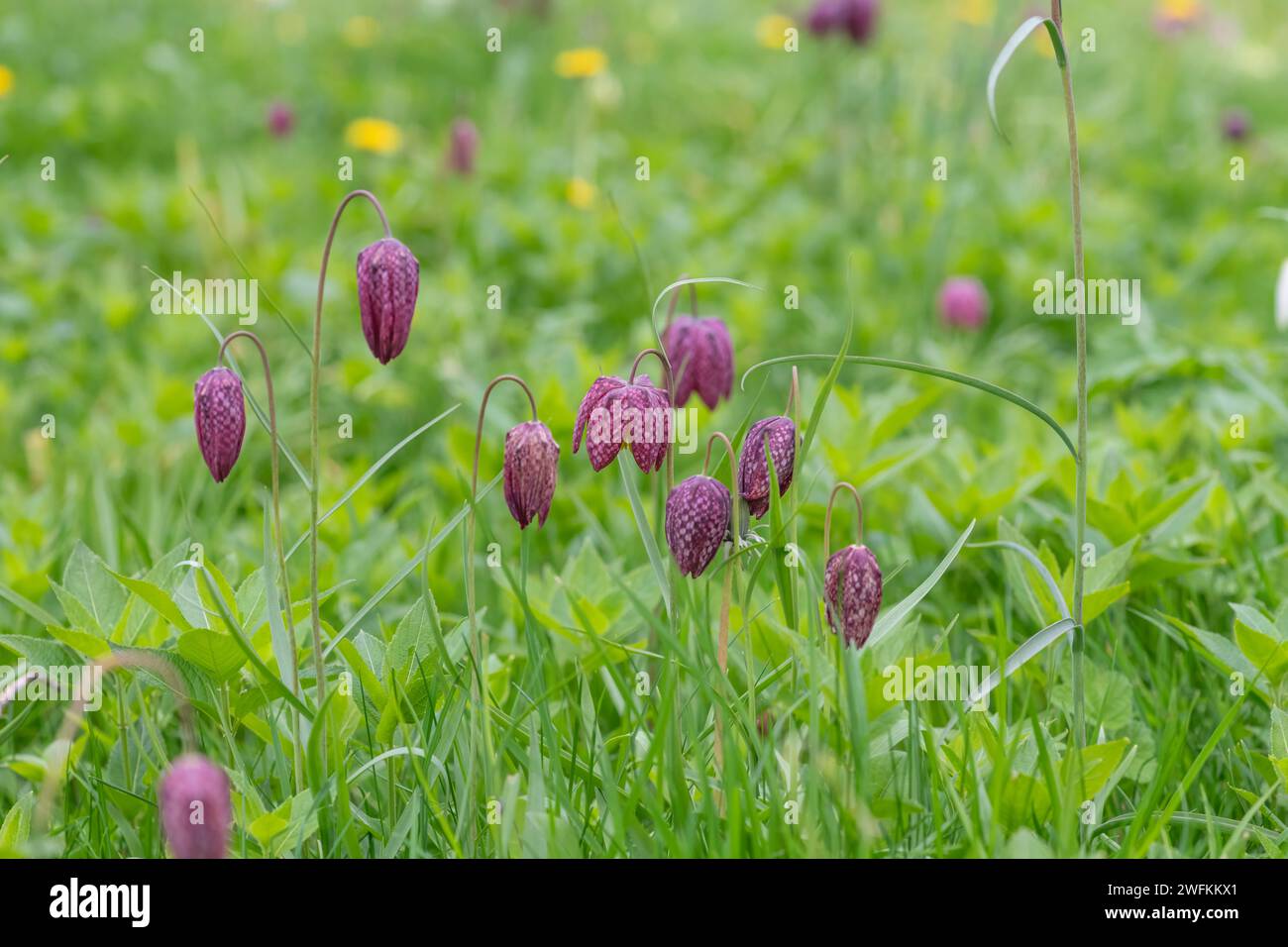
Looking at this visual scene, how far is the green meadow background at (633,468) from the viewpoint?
143cm

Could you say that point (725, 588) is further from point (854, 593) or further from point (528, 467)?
point (528, 467)

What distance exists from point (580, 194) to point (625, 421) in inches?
113

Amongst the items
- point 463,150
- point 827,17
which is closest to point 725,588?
point 463,150

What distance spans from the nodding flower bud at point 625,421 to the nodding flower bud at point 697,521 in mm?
48

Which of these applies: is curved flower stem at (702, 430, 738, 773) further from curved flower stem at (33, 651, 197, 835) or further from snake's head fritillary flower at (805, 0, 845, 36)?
snake's head fritillary flower at (805, 0, 845, 36)

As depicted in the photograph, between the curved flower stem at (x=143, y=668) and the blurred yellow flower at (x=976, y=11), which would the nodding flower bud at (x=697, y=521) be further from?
the blurred yellow flower at (x=976, y=11)

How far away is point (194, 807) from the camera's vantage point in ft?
3.82

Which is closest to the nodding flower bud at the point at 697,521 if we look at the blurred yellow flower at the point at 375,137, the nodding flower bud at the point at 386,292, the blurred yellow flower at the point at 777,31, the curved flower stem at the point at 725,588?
the curved flower stem at the point at 725,588

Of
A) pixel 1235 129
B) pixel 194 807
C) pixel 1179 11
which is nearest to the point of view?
pixel 194 807

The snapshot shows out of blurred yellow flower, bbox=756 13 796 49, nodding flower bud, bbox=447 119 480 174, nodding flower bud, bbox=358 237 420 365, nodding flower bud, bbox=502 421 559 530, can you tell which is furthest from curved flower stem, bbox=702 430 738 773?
blurred yellow flower, bbox=756 13 796 49

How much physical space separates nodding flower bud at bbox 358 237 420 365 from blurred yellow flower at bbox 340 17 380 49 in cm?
455

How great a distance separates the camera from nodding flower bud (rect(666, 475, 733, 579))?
1.38 metres
